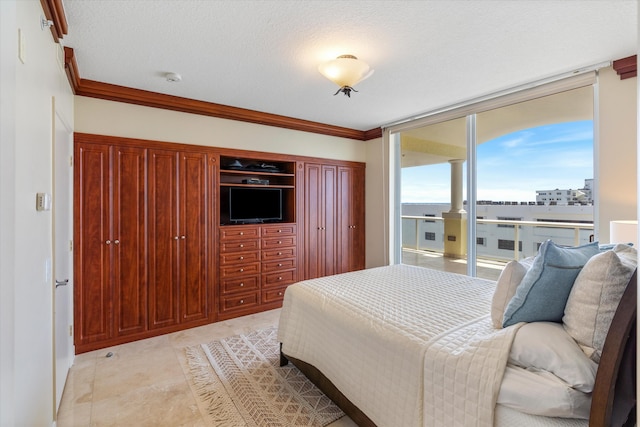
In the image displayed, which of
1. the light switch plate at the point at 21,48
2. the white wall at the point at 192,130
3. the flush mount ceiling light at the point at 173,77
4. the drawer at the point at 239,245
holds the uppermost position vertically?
the flush mount ceiling light at the point at 173,77

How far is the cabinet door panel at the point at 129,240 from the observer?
10.1 ft

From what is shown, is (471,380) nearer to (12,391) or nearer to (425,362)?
(425,362)

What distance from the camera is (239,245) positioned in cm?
384

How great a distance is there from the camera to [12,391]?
1090mm

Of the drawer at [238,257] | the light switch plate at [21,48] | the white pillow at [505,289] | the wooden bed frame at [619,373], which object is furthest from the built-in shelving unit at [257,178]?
the wooden bed frame at [619,373]

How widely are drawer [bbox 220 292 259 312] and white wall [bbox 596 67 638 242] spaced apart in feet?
12.1

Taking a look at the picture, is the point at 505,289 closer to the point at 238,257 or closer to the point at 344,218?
the point at 238,257

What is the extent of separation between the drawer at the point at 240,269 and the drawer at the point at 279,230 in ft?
1.38

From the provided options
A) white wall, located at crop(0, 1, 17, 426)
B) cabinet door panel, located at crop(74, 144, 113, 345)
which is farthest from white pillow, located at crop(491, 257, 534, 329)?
cabinet door panel, located at crop(74, 144, 113, 345)

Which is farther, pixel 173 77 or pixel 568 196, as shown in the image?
pixel 568 196

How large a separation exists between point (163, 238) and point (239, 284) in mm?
1064

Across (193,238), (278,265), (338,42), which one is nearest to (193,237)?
(193,238)

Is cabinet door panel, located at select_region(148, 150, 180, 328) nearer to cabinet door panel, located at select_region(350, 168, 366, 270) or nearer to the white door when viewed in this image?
the white door

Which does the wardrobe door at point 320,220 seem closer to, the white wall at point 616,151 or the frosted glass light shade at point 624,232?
the white wall at point 616,151
